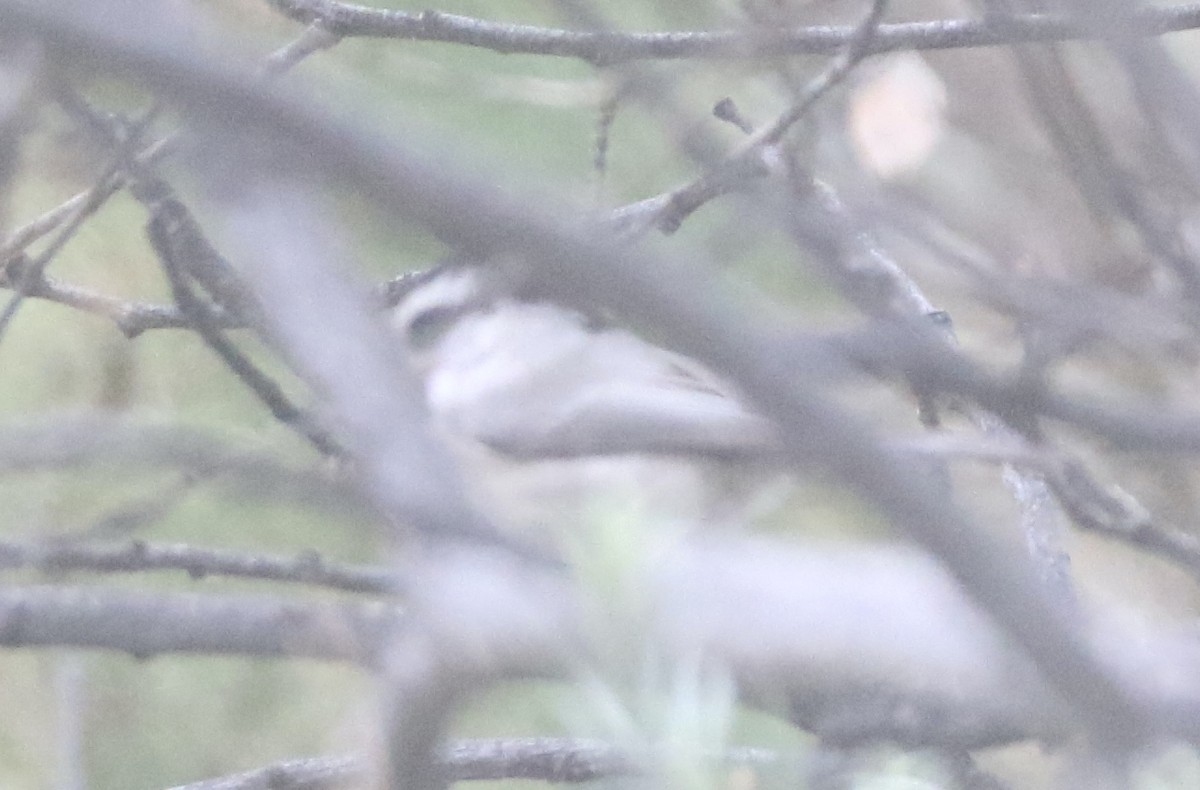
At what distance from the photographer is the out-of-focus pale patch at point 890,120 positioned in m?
1.06

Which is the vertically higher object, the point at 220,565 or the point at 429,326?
the point at 429,326

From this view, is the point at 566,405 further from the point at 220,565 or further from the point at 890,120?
the point at 890,120

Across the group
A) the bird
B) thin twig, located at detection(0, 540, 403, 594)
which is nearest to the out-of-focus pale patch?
the bird

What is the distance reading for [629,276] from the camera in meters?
0.20

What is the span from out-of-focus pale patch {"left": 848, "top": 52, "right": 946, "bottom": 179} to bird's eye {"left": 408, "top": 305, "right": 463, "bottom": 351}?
334 mm

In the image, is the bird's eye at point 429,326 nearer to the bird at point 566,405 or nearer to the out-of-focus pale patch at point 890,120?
the bird at point 566,405

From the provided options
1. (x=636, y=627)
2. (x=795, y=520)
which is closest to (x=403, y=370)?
(x=636, y=627)

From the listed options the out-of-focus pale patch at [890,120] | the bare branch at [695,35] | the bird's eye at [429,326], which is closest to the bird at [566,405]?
the bird's eye at [429,326]

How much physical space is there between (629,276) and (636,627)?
0.27ft

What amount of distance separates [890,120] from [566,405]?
38 centimetres

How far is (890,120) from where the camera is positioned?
107 cm

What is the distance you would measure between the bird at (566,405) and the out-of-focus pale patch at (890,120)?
0.95 ft

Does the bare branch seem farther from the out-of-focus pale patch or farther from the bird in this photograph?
the out-of-focus pale patch

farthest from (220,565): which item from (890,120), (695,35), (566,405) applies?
(890,120)
